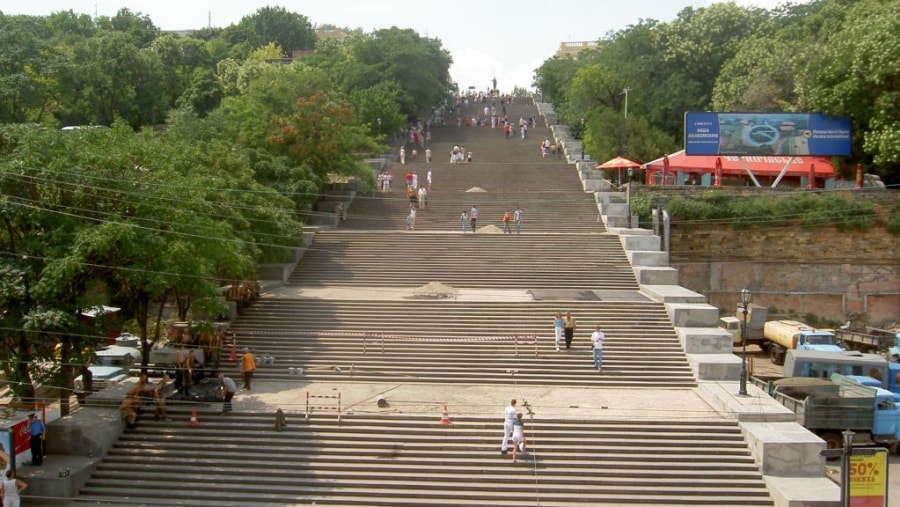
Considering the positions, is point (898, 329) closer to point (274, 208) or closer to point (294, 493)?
point (274, 208)

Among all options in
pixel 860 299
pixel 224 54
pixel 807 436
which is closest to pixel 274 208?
pixel 807 436

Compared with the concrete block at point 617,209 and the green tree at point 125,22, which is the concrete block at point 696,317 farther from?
the green tree at point 125,22

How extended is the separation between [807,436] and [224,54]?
72233 mm

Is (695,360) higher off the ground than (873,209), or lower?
lower

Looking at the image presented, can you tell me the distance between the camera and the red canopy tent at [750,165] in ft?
136

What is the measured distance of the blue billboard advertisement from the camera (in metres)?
39.2

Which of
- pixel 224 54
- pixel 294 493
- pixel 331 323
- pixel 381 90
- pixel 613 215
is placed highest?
pixel 224 54

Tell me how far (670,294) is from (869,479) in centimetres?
1345

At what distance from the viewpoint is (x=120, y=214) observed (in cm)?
2116

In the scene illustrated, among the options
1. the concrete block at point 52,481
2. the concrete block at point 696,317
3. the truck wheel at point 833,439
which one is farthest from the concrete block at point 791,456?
the concrete block at point 52,481

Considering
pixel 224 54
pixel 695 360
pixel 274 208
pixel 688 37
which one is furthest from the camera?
pixel 224 54

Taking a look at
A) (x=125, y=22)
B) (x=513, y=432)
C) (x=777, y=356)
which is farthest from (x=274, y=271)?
(x=125, y=22)

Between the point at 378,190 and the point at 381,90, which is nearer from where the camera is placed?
the point at 378,190

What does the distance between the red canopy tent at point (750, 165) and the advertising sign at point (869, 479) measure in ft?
85.9
